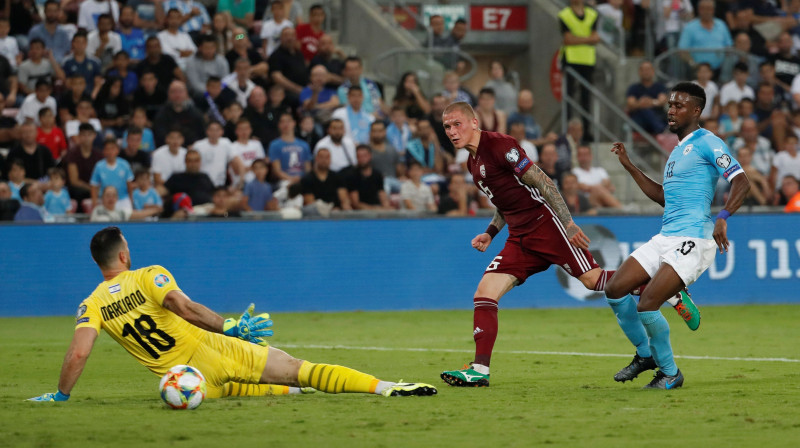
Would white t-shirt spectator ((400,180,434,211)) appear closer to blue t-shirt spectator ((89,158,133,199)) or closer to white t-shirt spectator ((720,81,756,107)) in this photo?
blue t-shirt spectator ((89,158,133,199))

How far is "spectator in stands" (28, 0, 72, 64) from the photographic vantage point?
1942 centimetres

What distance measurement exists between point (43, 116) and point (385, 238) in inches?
218

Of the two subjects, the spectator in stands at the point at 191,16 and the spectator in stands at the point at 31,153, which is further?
the spectator in stands at the point at 191,16

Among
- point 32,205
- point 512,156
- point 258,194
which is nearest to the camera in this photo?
point 512,156

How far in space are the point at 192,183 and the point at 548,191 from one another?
953cm

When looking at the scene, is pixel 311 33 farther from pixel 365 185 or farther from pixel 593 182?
pixel 593 182

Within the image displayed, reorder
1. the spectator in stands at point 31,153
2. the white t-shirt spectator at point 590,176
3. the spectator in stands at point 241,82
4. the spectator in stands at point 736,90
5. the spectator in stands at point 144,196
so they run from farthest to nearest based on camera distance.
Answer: the spectator in stands at point 736,90
the spectator in stands at point 241,82
the white t-shirt spectator at point 590,176
the spectator in stands at point 31,153
the spectator in stands at point 144,196

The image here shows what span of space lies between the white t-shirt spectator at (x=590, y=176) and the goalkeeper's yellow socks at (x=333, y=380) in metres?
11.6

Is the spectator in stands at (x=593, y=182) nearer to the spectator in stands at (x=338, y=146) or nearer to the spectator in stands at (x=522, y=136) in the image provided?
the spectator in stands at (x=522, y=136)

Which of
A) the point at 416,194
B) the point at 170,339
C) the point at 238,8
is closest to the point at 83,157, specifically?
the point at 416,194

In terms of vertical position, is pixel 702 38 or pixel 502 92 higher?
pixel 702 38

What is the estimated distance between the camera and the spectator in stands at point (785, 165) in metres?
20.0

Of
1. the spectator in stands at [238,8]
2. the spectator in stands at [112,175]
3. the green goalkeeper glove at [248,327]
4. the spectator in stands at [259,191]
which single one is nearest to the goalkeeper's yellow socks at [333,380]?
the green goalkeeper glove at [248,327]

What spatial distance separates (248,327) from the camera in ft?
24.5
